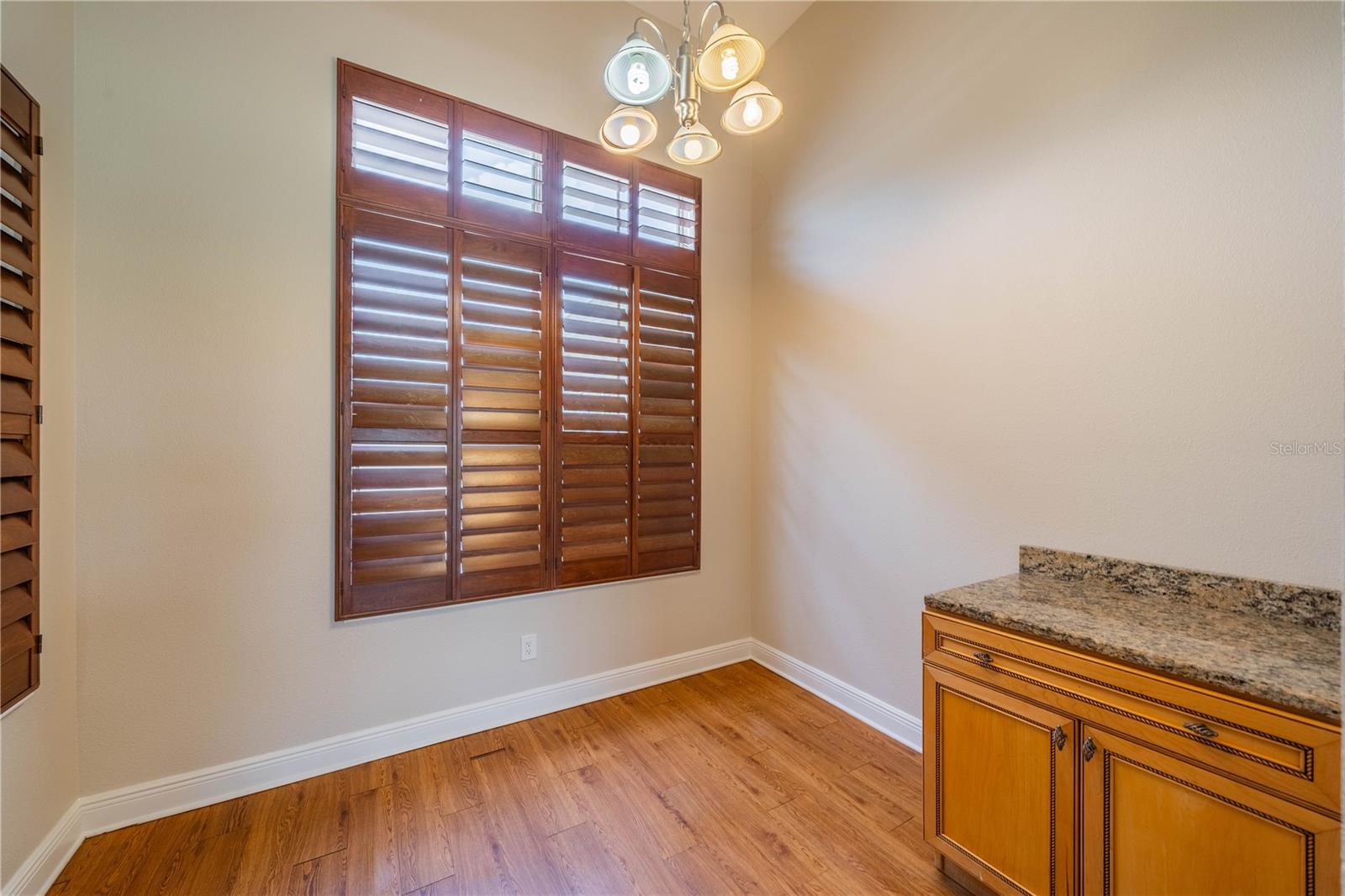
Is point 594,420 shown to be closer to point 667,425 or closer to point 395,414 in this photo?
point 667,425

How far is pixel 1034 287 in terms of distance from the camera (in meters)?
1.88

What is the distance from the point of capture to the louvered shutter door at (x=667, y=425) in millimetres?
2781

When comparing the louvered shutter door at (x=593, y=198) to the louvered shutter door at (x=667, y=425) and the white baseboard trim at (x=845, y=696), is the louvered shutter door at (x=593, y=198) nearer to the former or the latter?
the louvered shutter door at (x=667, y=425)

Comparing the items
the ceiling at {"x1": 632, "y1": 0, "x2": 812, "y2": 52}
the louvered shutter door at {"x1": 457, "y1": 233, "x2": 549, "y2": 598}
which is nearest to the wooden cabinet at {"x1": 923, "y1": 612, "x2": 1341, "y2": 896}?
the louvered shutter door at {"x1": 457, "y1": 233, "x2": 549, "y2": 598}

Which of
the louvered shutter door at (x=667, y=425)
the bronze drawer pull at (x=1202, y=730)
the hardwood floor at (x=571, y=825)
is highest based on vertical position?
the louvered shutter door at (x=667, y=425)

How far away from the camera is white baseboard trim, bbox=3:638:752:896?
1612 mm

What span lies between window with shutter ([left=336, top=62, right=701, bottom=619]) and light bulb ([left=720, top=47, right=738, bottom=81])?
1.11m

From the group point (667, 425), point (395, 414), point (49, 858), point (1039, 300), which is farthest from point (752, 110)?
point (49, 858)

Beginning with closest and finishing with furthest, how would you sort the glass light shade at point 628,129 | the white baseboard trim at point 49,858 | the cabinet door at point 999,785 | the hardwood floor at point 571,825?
the cabinet door at point 999,785 → the white baseboard trim at point 49,858 → the hardwood floor at point 571,825 → the glass light shade at point 628,129

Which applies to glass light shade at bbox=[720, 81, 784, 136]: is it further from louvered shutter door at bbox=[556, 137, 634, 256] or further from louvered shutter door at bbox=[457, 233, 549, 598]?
louvered shutter door at bbox=[457, 233, 549, 598]

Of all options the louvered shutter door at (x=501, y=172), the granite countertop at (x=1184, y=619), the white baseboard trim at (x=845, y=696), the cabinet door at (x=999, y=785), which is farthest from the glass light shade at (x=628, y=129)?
the white baseboard trim at (x=845, y=696)

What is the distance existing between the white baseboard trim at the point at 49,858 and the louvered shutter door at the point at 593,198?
8.87ft

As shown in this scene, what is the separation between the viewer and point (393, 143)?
217 cm

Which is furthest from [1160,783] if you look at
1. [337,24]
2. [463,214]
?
[337,24]
